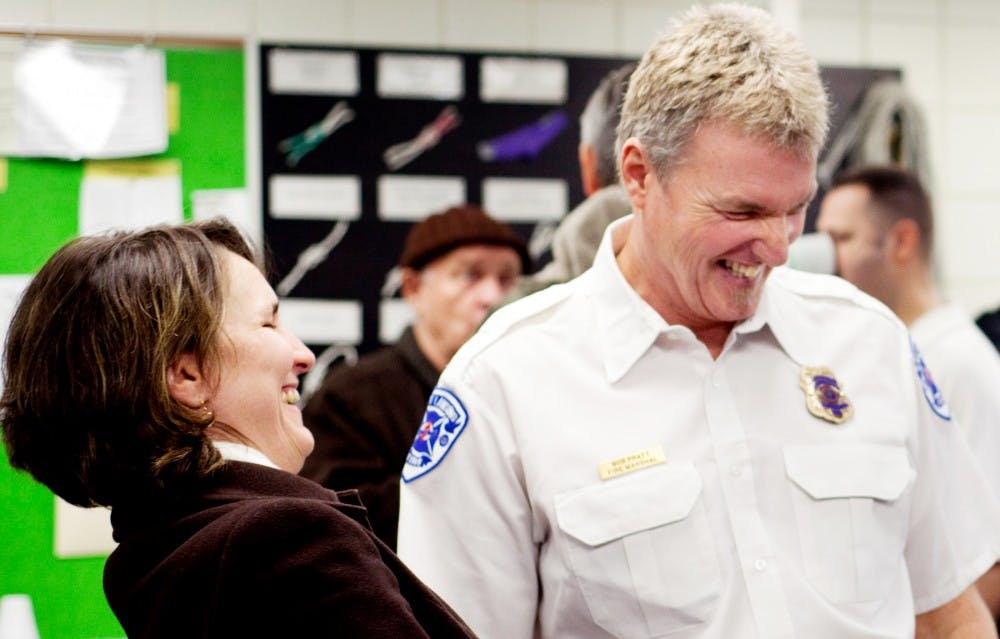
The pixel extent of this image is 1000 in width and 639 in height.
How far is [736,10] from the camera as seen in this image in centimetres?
169

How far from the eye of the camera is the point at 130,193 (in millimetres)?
2898

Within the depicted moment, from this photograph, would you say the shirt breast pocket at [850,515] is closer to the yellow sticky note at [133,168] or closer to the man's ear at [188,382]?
the man's ear at [188,382]

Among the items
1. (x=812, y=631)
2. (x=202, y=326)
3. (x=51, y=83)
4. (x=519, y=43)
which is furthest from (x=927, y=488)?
(x=519, y=43)

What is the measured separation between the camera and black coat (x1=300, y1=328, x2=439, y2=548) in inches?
111

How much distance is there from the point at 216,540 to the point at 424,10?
111 inches

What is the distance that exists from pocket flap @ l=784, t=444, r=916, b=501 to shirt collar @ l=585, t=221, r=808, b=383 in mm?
144

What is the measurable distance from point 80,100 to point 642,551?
1821 millimetres

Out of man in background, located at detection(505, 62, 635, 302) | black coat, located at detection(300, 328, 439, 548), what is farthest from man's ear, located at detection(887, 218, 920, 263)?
man in background, located at detection(505, 62, 635, 302)

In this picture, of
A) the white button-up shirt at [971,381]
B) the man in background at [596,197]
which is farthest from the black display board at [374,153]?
the man in background at [596,197]

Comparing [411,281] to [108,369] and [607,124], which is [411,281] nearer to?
[607,124]

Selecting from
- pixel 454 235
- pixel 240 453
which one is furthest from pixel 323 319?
pixel 240 453

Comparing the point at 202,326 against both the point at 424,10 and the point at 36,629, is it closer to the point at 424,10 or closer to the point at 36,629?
the point at 36,629

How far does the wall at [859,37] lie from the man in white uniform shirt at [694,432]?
188 cm

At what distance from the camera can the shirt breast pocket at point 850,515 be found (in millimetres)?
1644
